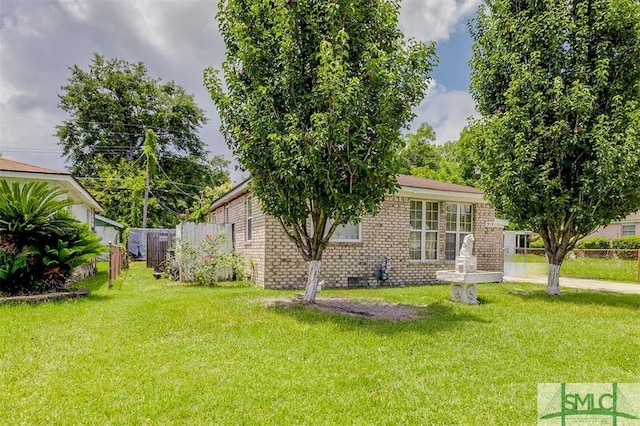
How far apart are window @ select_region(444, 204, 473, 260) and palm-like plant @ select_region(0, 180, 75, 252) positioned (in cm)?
1077

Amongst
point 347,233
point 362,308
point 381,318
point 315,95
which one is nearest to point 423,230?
point 347,233

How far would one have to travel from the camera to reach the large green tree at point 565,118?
871 centimetres

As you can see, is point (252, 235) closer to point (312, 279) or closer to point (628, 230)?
point (312, 279)

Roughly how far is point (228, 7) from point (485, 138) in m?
6.95

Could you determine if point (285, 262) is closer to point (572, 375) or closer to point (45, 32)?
point (572, 375)

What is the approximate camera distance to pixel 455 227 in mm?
13219

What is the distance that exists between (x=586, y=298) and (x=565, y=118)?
14.3 ft

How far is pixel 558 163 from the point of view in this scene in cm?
935

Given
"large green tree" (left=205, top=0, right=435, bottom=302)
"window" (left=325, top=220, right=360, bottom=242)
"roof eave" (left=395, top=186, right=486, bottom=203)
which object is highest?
"large green tree" (left=205, top=0, right=435, bottom=302)

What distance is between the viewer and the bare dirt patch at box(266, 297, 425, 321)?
6.98m

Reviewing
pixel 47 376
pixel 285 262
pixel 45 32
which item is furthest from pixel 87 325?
pixel 45 32

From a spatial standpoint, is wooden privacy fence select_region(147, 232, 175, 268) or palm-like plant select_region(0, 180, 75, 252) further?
wooden privacy fence select_region(147, 232, 175, 268)

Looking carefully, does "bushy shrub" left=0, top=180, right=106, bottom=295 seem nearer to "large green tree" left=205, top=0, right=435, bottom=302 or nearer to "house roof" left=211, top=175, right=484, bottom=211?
"large green tree" left=205, top=0, right=435, bottom=302

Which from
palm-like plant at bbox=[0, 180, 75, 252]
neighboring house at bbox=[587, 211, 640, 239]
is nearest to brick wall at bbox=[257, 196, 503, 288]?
palm-like plant at bbox=[0, 180, 75, 252]
